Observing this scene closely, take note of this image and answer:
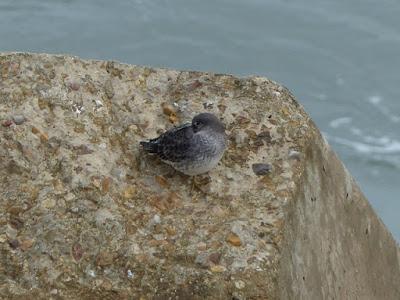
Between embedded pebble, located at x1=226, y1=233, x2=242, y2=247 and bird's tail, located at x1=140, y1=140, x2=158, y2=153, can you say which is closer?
embedded pebble, located at x1=226, y1=233, x2=242, y2=247

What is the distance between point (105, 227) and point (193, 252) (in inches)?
18.2

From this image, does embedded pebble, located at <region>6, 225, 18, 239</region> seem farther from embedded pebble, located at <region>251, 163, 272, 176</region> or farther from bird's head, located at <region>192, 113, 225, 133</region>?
embedded pebble, located at <region>251, 163, 272, 176</region>

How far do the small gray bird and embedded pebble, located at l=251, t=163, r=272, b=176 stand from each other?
0.20 metres

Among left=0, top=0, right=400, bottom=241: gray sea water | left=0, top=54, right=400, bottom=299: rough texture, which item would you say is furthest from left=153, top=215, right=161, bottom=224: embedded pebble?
left=0, top=0, right=400, bottom=241: gray sea water

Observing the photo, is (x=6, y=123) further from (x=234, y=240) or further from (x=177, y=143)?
(x=234, y=240)

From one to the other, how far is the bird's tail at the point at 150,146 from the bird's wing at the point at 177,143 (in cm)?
2

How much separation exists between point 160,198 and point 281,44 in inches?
289

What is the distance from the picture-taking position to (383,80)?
36.9 feet

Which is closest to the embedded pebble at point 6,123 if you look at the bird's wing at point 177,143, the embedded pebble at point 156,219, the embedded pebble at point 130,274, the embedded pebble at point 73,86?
the embedded pebble at point 73,86

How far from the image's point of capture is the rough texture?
407 cm

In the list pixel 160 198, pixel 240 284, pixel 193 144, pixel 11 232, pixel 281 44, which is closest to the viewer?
pixel 240 284

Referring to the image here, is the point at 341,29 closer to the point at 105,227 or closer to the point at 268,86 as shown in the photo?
the point at 268,86

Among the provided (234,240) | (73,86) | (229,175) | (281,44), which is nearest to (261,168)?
(229,175)

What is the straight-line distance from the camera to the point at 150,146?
183 inches
